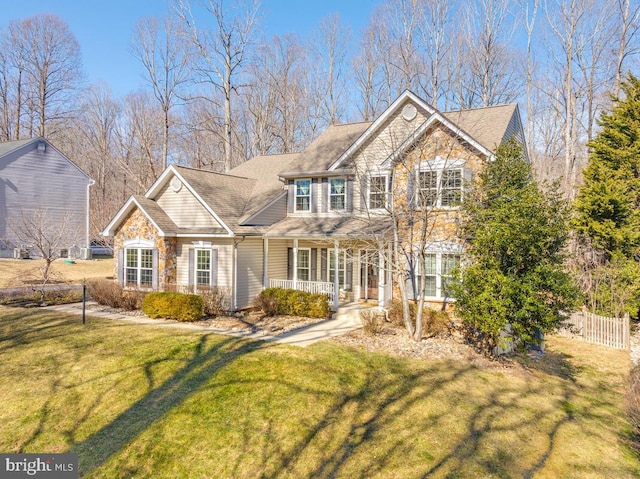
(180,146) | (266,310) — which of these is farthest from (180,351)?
(180,146)

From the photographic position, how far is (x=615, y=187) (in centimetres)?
1473

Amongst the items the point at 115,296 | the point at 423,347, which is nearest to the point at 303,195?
the point at 115,296

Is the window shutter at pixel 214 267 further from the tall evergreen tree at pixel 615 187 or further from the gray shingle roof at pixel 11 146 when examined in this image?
the gray shingle roof at pixel 11 146

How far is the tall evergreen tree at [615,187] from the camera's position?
1470 centimetres

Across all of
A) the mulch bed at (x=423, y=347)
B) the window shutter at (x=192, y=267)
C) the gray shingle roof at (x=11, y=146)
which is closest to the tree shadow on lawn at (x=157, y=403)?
the mulch bed at (x=423, y=347)

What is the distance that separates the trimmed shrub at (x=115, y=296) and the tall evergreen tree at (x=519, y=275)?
38.6 feet

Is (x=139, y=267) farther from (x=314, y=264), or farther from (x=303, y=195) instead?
(x=303, y=195)

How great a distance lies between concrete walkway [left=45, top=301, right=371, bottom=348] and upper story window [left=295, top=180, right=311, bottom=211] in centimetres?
470

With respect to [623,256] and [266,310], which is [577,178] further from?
[266,310]

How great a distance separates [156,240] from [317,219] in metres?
6.56

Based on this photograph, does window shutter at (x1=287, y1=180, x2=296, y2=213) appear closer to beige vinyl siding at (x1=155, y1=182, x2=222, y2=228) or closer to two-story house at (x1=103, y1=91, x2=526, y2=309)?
two-story house at (x1=103, y1=91, x2=526, y2=309)

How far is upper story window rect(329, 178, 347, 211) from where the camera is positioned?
55.7 feet

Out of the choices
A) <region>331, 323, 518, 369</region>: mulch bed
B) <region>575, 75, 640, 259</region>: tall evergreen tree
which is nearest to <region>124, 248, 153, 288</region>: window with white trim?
<region>331, 323, 518, 369</region>: mulch bed

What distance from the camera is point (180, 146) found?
41719 millimetres
